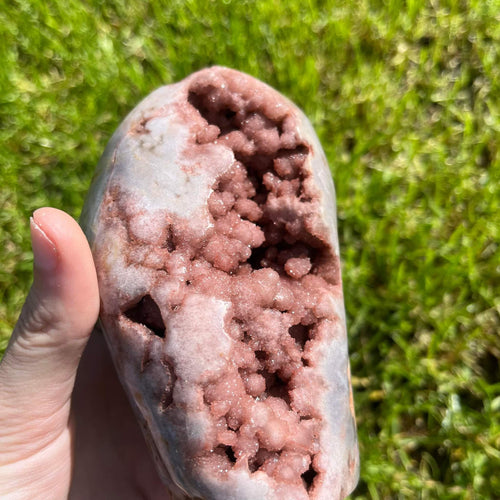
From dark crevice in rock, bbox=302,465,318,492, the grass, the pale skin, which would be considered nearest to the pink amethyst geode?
dark crevice in rock, bbox=302,465,318,492

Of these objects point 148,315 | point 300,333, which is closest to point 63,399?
point 148,315

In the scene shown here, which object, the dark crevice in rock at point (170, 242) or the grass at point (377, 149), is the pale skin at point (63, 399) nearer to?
the dark crevice in rock at point (170, 242)

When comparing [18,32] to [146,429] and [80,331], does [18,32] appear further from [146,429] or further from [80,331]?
[146,429]

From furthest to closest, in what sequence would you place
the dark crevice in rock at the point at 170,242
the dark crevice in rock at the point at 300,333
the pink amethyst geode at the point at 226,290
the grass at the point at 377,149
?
the grass at the point at 377,149 → the dark crevice in rock at the point at 300,333 → the dark crevice in rock at the point at 170,242 → the pink amethyst geode at the point at 226,290

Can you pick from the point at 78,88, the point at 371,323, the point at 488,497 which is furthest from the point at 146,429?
the point at 78,88

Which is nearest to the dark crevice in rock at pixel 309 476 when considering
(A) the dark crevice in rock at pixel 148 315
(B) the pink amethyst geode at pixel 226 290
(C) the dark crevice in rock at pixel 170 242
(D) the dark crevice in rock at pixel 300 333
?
(B) the pink amethyst geode at pixel 226 290

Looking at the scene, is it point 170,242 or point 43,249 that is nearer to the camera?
point 43,249

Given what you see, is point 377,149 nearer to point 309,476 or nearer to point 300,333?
point 300,333
